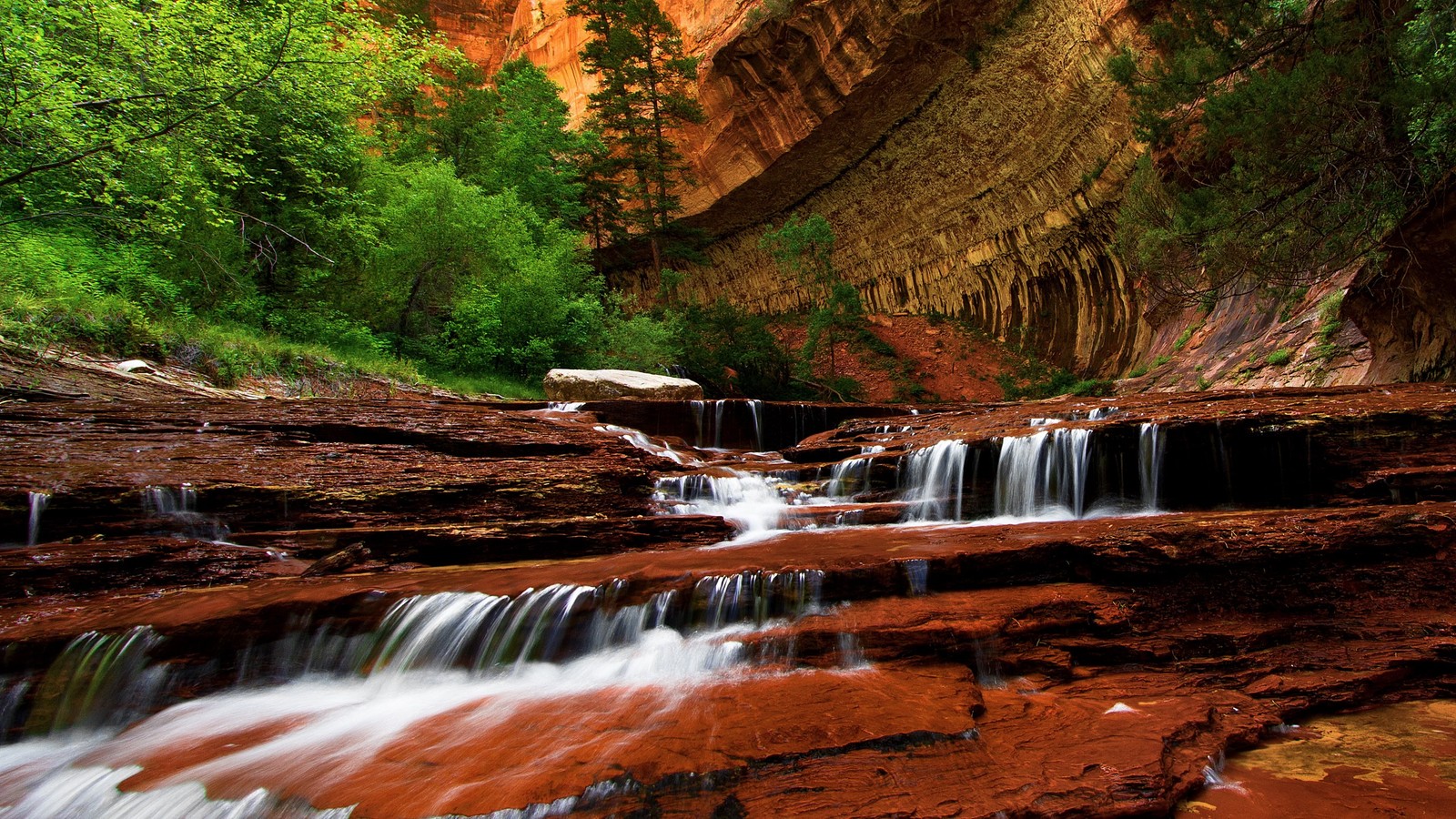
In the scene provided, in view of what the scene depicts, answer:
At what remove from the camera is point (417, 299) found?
16.1m

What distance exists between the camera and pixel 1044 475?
7.43 meters

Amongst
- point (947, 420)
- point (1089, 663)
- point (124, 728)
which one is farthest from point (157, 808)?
point (947, 420)

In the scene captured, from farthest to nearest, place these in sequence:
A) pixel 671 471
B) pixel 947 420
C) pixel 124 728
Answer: pixel 947 420
pixel 671 471
pixel 124 728

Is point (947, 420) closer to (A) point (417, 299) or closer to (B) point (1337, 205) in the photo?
(B) point (1337, 205)

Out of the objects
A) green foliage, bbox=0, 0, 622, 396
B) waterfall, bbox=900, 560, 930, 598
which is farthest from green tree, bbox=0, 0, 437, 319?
waterfall, bbox=900, 560, 930, 598

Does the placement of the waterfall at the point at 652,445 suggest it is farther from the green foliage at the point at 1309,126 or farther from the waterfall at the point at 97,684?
the green foliage at the point at 1309,126

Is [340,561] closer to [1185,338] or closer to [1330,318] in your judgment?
[1330,318]

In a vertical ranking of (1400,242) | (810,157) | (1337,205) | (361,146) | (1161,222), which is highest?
(810,157)

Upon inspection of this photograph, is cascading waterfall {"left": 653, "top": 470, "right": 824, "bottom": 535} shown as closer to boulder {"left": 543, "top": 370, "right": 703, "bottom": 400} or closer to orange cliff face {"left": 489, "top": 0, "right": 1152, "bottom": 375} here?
boulder {"left": 543, "top": 370, "right": 703, "bottom": 400}

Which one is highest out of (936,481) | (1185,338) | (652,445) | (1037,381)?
(1185,338)

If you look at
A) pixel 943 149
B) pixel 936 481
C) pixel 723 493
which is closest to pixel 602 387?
pixel 723 493

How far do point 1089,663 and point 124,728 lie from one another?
18.4ft

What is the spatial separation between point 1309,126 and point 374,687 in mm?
11440

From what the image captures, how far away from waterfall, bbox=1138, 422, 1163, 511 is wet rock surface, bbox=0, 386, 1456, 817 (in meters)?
0.06
